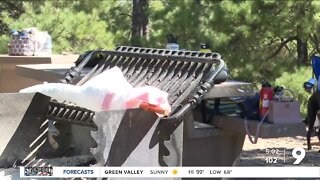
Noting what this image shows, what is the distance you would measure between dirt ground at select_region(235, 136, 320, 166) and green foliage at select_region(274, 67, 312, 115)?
0.79m

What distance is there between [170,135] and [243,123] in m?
0.68

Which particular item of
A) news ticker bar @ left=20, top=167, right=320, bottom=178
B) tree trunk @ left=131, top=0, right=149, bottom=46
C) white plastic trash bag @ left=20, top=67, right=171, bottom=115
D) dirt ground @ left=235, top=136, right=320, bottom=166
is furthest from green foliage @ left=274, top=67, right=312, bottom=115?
tree trunk @ left=131, top=0, right=149, bottom=46

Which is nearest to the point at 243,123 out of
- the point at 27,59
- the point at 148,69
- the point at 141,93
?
the point at 148,69

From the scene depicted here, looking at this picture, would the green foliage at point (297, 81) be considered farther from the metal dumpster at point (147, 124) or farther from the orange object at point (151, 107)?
the orange object at point (151, 107)

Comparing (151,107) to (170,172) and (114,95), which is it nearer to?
(114,95)

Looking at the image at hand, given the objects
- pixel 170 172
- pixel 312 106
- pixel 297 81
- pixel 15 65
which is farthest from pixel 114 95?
pixel 297 81

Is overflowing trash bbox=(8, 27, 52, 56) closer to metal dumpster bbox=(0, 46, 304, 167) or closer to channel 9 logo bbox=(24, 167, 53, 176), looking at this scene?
metal dumpster bbox=(0, 46, 304, 167)

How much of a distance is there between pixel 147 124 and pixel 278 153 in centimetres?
156

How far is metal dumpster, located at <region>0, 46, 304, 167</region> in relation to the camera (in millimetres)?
2297

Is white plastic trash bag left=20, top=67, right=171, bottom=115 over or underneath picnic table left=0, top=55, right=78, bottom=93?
over

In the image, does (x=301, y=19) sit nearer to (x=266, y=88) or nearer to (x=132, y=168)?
(x=266, y=88)

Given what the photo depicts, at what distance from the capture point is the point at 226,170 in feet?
9.39

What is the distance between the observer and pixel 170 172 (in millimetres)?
2459

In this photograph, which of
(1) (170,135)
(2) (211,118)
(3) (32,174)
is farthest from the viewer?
(2) (211,118)
